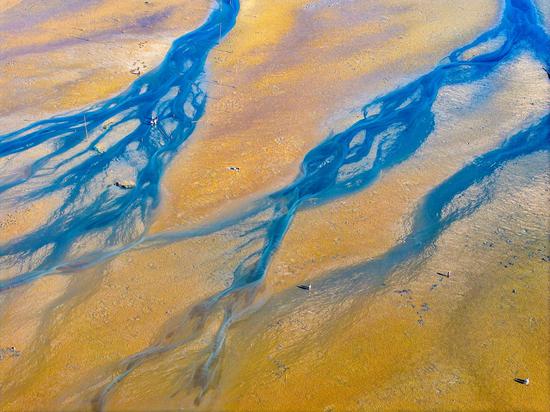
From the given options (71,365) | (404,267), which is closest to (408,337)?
(404,267)

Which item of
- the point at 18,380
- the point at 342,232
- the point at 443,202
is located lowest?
the point at 443,202

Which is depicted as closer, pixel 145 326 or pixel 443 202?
pixel 145 326

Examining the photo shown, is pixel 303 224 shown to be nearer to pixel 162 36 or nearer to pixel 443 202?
pixel 443 202

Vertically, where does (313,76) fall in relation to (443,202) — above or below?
above

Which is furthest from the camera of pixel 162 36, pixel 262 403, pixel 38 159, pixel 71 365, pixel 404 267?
pixel 162 36

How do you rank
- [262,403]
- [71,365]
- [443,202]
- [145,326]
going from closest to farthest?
[262,403], [71,365], [145,326], [443,202]

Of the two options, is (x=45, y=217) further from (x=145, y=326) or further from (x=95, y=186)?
(x=145, y=326)
